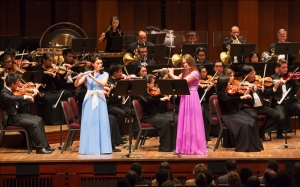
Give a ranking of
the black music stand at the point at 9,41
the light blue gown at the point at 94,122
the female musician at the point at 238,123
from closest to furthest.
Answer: the light blue gown at the point at 94,122
the female musician at the point at 238,123
the black music stand at the point at 9,41

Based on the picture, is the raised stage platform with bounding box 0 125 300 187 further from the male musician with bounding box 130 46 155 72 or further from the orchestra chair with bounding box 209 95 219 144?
the male musician with bounding box 130 46 155 72

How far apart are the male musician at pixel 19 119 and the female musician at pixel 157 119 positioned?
62.3 inches

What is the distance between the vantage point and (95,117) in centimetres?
1015

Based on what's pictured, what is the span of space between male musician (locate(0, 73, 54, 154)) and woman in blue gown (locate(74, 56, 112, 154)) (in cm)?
61

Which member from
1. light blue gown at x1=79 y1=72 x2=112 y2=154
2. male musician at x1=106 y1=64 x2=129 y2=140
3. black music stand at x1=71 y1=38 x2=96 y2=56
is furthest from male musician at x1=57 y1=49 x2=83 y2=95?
light blue gown at x1=79 y1=72 x2=112 y2=154

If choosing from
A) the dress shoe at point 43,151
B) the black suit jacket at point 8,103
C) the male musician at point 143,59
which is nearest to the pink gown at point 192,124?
the male musician at point 143,59

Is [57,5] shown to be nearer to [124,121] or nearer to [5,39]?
[5,39]

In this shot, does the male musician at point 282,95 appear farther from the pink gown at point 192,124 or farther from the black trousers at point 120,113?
the black trousers at point 120,113

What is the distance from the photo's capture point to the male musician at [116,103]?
10.8 m

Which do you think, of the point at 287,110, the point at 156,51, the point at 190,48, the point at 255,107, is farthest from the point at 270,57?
the point at 156,51

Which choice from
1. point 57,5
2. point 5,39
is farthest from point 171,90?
point 57,5

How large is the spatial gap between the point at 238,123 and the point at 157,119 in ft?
4.03

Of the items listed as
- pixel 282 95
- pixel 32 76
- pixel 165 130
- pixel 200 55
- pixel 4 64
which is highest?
pixel 200 55

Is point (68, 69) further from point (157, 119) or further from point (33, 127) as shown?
point (157, 119)
